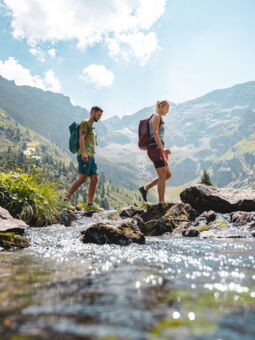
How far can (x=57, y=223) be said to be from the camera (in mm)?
10781

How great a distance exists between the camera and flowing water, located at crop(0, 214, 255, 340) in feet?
5.95

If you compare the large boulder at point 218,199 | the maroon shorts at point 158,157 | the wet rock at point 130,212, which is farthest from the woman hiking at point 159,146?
the large boulder at point 218,199

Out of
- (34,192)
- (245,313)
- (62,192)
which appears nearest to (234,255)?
(245,313)

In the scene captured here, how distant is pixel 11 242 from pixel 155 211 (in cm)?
685

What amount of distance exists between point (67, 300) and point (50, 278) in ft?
2.66

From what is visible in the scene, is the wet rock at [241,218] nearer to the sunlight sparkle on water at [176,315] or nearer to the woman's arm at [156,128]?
the woman's arm at [156,128]

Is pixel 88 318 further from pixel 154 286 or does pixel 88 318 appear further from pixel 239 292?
pixel 239 292

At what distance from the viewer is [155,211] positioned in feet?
37.9

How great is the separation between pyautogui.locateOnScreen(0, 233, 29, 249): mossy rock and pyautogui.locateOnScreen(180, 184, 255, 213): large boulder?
885 centimetres

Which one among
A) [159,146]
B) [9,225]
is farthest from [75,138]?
[9,225]

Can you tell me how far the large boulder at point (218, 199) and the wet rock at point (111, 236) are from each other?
6976 millimetres

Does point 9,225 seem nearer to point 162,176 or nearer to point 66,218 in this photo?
point 66,218

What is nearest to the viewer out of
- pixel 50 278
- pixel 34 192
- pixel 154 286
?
pixel 154 286

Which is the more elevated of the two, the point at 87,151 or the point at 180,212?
the point at 87,151
